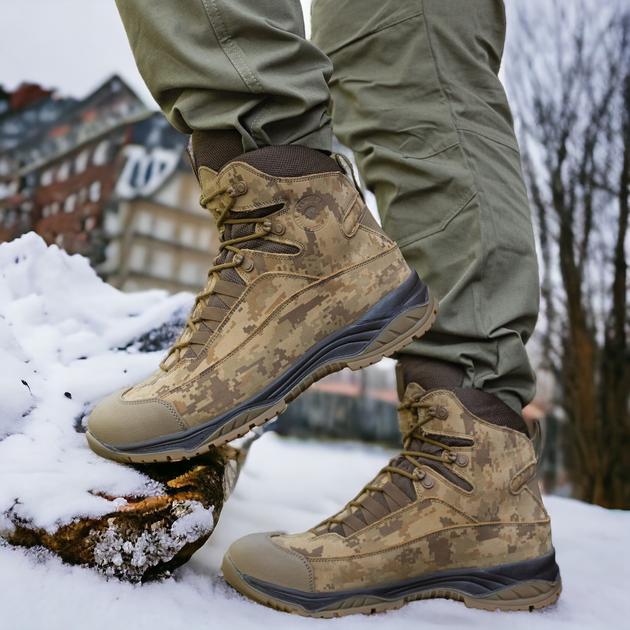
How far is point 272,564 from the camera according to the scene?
86 centimetres

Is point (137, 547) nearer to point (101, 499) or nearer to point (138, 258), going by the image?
point (101, 499)

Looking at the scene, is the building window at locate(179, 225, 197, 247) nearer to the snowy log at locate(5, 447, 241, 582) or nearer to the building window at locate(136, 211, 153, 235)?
the building window at locate(136, 211, 153, 235)

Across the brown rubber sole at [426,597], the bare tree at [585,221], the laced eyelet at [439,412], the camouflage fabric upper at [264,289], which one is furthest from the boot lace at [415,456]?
the bare tree at [585,221]

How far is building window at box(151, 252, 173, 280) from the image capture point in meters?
2.81

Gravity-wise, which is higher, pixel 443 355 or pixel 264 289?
pixel 264 289

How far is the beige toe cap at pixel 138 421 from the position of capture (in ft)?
2.88

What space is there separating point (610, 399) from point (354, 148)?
1.96 metres

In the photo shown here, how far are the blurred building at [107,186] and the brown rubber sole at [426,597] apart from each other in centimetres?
188

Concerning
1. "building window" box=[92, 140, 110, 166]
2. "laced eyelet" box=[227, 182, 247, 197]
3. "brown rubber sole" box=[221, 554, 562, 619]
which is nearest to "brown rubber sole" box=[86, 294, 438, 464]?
"brown rubber sole" box=[221, 554, 562, 619]

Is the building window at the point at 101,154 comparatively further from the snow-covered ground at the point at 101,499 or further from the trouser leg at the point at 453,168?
the trouser leg at the point at 453,168

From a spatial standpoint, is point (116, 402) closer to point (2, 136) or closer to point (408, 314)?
point (408, 314)

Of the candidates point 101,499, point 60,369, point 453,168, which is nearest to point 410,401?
point 453,168

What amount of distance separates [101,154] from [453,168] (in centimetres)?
231

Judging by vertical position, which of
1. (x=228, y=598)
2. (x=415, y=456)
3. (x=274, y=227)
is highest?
(x=274, y=227)
